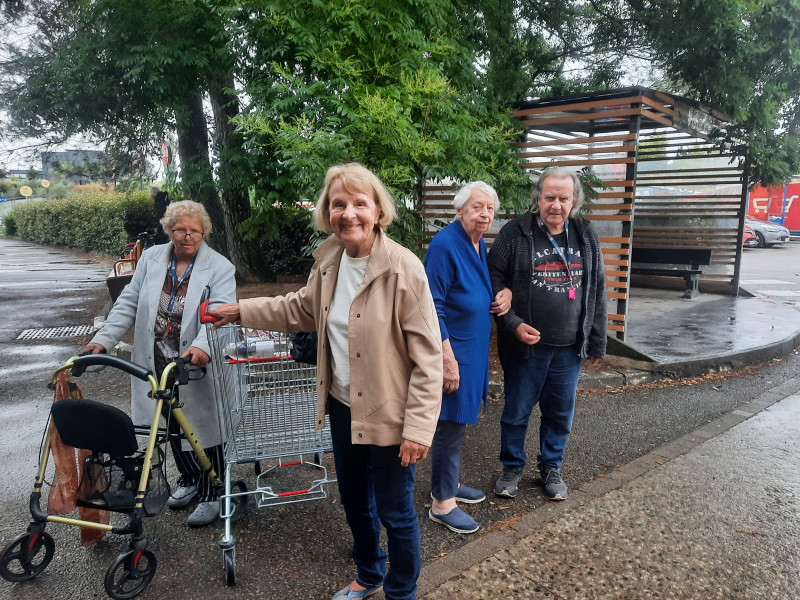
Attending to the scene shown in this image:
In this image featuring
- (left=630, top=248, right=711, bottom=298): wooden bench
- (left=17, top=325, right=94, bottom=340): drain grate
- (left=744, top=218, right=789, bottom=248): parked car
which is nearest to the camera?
(left=17, top=325, right=94, bottom=340): drain grate

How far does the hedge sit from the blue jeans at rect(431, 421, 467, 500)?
39.6ft

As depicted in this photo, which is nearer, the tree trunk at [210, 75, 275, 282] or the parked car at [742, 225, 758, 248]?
the tree trunk at [210, 75, 275, 282]

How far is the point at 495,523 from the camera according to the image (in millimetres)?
3441

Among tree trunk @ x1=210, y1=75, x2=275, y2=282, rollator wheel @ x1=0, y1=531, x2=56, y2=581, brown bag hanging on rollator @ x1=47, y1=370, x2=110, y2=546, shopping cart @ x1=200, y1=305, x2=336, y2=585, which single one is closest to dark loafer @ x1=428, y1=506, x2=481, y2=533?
shopping cart @ x1=200, y1=305, x2=336, y2=585

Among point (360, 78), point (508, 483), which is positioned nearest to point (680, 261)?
point (360, 78)

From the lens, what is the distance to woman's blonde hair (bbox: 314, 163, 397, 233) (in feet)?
7.57

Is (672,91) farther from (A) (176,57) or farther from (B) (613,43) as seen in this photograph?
(A) (176,57)

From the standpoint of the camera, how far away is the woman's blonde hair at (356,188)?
7.57 feet

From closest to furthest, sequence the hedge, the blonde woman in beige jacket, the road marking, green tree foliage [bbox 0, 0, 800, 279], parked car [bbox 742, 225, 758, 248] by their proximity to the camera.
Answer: the blonde woman in beige jacket, green tree foliage [bbox 0, 0, 800, 279], the road marking, the hedge, parked car [bbox 742, 225, 758, 248]

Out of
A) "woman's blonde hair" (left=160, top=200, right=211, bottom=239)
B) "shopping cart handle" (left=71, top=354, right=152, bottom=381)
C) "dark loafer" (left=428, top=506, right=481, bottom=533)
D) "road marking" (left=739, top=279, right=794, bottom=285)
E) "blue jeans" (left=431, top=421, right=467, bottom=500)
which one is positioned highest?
"woman's blonde hair" (left=160, top=200, right=211, bottom=239)

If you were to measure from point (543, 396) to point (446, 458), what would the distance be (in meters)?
0.84

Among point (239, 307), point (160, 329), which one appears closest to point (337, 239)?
point (239, 307)

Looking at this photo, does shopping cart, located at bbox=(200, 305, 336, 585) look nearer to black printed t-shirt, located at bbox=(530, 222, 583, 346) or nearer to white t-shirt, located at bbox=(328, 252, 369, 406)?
white t-shirt, located at bbox=(328, 252, 369, 406)

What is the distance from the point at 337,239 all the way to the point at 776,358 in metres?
7.00
